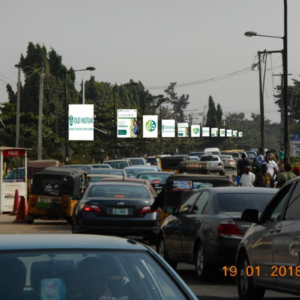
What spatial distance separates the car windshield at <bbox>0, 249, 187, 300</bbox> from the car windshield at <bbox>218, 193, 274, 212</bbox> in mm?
7694

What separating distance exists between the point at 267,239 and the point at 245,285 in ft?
3.31

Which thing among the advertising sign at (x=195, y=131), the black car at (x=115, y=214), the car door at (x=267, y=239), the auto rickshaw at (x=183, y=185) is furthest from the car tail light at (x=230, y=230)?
the advertising sign at (x=195, y=131)

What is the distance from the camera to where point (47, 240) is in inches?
216

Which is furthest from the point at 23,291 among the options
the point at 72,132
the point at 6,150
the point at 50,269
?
the point at 72,132

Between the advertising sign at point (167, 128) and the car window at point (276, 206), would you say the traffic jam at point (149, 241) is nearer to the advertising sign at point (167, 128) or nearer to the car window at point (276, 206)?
the car window at point (276, 206)

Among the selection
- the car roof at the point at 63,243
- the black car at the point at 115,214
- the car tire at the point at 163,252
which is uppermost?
the car roof at the point at 63,243

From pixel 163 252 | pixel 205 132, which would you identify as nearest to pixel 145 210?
pixel 163 252

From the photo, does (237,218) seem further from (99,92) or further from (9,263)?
(99,92)

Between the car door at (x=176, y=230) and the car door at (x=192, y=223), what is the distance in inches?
5.7

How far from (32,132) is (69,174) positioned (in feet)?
129

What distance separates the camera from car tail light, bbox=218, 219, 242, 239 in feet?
40.8

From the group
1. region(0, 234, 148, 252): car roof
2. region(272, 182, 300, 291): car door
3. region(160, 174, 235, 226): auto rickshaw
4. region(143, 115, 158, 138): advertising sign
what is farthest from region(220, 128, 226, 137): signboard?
region(0, 234, 148, 252): car roof

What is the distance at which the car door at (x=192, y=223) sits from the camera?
525 inches

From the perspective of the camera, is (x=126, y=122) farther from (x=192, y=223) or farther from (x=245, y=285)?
(x=245, y=285)
